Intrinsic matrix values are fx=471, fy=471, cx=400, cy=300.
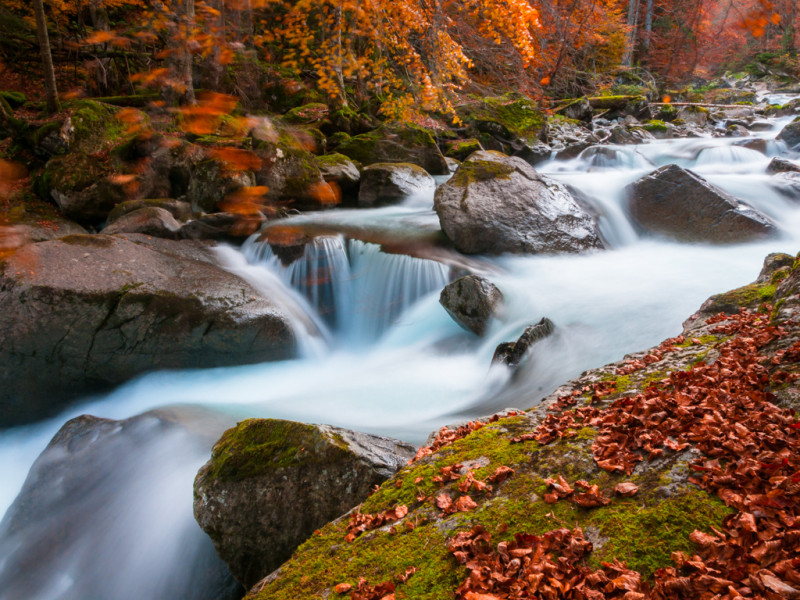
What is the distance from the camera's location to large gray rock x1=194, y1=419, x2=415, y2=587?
127 inches

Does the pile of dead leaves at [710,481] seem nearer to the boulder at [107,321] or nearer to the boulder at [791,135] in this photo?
the boulder at [107,321]

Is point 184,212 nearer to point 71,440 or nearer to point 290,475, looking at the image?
point 71,440

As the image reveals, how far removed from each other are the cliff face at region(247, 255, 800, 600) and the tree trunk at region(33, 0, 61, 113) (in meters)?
11.5

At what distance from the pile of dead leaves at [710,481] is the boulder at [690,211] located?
7252 millimetres

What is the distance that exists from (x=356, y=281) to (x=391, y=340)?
56.6 inches

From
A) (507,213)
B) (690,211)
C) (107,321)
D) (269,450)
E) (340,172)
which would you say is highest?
(340,172)

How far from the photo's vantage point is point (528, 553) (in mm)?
1941

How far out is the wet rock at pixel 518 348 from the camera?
603 cm

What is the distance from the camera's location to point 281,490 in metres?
3.29

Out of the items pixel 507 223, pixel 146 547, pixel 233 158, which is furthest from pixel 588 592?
pixel 507 223

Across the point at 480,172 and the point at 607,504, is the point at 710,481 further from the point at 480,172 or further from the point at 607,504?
the point at 480,172

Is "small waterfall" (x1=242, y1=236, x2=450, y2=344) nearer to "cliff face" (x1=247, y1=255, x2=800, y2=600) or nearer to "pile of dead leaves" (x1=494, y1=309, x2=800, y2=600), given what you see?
"cliff face" (x1=247, y1=255, x2=800, y2=600)

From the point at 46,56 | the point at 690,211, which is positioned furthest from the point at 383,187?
the point at 46,56

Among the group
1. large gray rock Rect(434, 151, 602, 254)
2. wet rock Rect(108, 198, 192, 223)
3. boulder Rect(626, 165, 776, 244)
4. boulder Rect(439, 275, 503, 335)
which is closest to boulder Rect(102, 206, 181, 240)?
wet rock Rect(108, 198, 192, 223)
